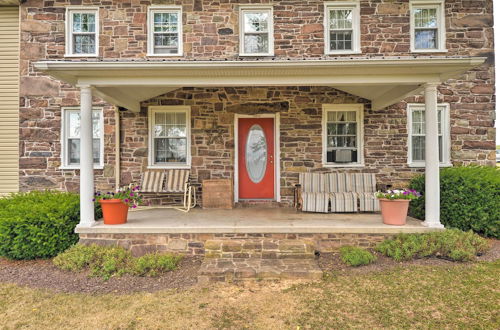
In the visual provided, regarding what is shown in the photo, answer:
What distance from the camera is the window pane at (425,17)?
6.97 m

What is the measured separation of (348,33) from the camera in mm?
7027

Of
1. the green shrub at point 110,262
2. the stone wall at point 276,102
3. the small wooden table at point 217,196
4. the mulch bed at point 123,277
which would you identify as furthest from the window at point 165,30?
the mulch bed at point 123,277

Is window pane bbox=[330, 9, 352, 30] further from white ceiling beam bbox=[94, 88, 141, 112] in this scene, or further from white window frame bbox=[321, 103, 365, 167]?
white ceiling beam bbox=[94, 88, 141, 112]

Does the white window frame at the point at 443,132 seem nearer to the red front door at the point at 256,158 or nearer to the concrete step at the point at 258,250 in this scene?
the red front door at the point at 256,158

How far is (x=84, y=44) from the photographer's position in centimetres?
702

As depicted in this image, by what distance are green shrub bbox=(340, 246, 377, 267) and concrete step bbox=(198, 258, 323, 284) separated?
1.72 ft

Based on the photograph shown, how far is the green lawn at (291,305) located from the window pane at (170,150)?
12.5ft

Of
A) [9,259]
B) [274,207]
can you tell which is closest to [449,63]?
[274,207]

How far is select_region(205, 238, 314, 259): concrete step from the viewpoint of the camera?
4.38m

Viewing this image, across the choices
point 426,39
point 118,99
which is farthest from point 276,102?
point 426,39

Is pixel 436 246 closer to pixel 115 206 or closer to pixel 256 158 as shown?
pixel 256 158

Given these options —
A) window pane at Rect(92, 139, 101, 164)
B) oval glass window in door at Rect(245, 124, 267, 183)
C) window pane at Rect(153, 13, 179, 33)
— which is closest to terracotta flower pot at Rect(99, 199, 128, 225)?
window pane at Rect(92, 139, 101, 164)

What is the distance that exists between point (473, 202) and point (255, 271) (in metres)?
4.07

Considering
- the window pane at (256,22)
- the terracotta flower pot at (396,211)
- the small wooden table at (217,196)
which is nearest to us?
the terracotta flower pot at (396,211)
